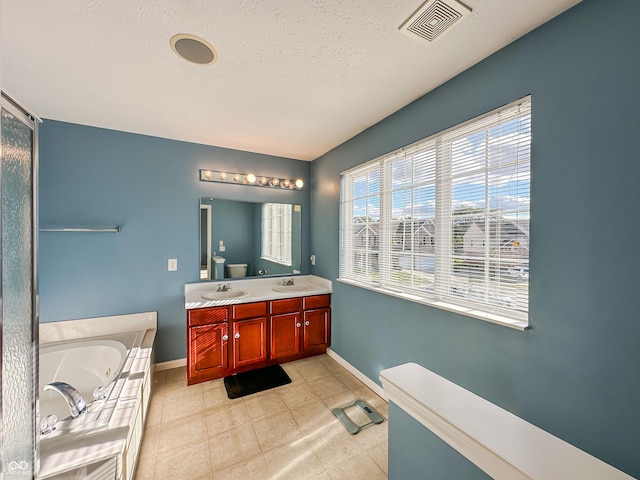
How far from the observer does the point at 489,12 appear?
4.17ft

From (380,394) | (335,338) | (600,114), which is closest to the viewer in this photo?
(600,114)

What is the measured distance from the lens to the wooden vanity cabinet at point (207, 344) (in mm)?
2559

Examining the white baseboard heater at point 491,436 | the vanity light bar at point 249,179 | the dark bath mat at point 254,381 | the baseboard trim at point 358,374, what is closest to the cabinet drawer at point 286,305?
the dark bath mat at point 254,381

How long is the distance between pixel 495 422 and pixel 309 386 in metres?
2.03

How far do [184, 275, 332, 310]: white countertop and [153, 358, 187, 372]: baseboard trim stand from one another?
75 cm

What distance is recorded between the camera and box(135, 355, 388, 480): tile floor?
5.49ft

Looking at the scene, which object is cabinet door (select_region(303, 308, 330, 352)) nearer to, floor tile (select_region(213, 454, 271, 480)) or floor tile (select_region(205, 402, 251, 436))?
floor tile (select_region(205, 402, 251, 436))

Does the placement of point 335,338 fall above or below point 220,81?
below

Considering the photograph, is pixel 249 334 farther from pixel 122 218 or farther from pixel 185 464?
pixel 122 218

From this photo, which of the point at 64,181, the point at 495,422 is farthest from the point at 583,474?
the point at 64,181

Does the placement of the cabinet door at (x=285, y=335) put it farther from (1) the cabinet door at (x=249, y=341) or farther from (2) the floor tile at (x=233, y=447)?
(2) the floor tile at (x=233, y=447)

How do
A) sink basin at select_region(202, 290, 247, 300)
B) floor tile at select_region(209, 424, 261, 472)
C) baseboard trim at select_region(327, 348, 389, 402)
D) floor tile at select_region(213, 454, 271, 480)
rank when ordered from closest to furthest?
floor tile at select_region(213, 454, 271, 480) → floor tile at select_region(209, 424, 261, 472) → baseboard trim at select_region(327, 348, 389, 402) → sink basin at select_region(202, 290, 247, 300)

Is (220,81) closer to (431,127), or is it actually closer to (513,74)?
(431,127)

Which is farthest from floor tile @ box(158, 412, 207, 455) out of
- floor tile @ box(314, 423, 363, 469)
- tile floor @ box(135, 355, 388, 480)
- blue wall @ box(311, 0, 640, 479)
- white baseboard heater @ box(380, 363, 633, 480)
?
white baseboard heater @ box(380, 363, 633, 480)
